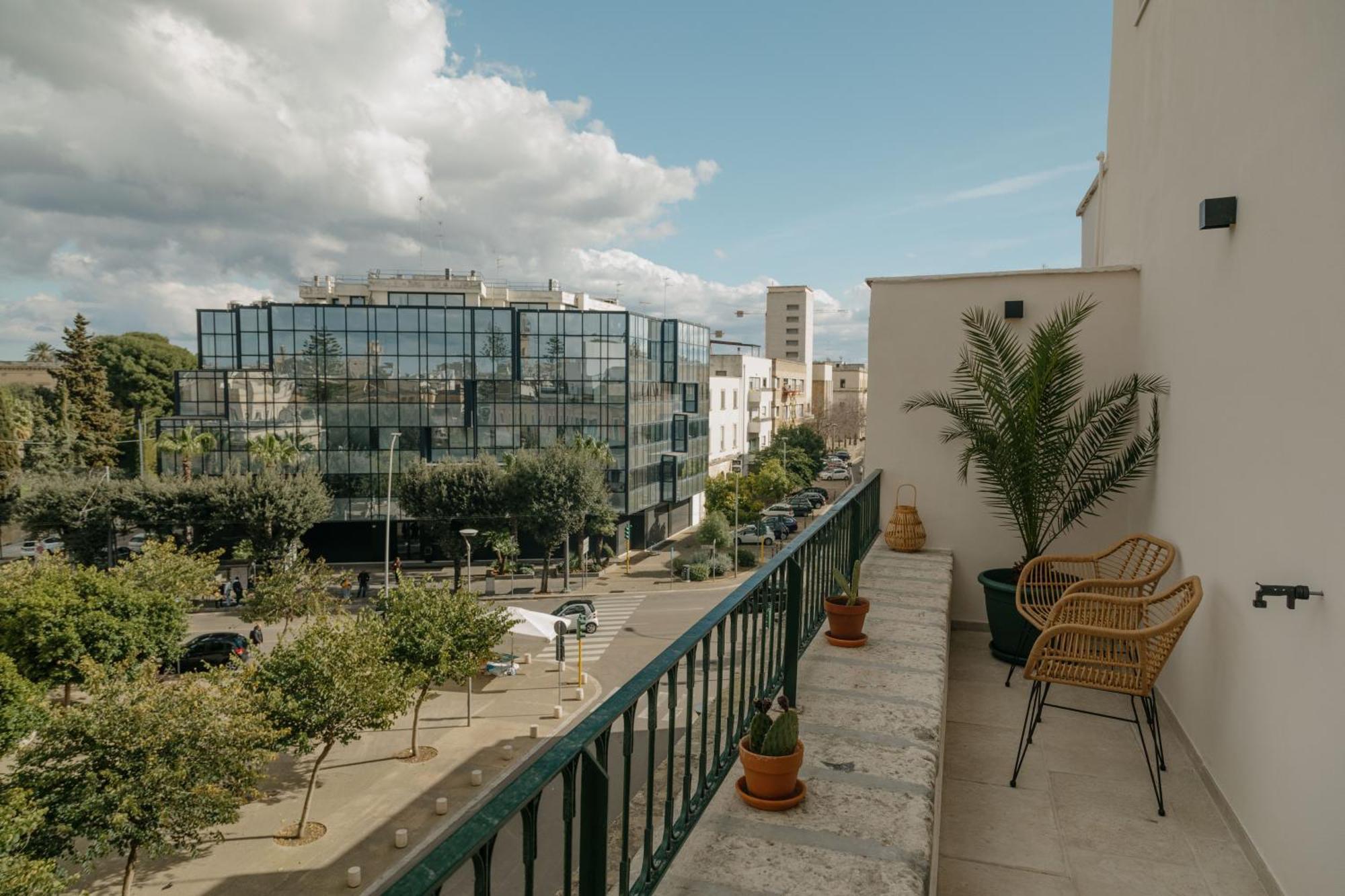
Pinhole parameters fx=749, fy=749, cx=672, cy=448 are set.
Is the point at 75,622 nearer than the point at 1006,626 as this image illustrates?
No

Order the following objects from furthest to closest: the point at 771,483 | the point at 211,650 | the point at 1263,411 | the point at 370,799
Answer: the point at 771,483, the point at 211,650, the point at 370,799, the point at 1263,411

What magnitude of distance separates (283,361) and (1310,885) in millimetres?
33391

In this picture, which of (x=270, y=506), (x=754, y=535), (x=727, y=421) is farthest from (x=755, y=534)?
(x=270, y=506)

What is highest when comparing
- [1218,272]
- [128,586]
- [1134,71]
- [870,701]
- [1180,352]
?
[1134,71]

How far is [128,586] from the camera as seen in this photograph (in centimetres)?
1675

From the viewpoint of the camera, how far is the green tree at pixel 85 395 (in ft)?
137

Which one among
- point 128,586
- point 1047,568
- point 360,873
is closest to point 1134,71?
point 1047,568

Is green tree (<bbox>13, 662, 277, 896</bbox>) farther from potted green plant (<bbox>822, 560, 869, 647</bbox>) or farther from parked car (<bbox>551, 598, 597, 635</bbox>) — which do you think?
parked car (<bbox>551, 598, 597, 635</bbox>)

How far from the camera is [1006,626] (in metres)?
5.08

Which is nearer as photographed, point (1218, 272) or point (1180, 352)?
point (1218, 272)

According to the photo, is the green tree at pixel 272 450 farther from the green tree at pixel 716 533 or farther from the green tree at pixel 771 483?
the green tree at pixel 771 483

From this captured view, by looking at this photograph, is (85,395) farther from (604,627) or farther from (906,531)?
(906,531)

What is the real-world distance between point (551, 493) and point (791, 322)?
66.4 metres

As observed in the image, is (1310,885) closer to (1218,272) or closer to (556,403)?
(1218,272)
